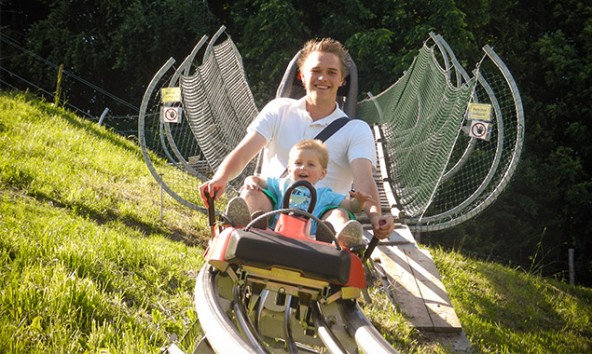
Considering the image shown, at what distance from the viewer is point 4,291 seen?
197 centimetres

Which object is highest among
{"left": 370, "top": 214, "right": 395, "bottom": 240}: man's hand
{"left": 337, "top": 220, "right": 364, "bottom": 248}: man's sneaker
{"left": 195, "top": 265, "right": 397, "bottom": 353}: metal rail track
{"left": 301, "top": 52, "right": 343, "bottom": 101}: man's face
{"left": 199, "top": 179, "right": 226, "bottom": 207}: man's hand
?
{"left": 301, "top": 52, "right": 343, "bottom": 101}: man's face

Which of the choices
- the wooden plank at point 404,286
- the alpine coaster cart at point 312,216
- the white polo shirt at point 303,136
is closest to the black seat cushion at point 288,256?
the alpine coaster cart at point 312,216

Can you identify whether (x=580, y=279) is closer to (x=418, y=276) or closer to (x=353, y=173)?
(x=418, y=276)

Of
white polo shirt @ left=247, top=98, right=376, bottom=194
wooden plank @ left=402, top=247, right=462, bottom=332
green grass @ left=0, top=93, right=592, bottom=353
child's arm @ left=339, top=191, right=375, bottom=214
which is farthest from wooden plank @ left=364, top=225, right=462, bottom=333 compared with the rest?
child's arm @ left=339, top=191, right=375, bottom=214

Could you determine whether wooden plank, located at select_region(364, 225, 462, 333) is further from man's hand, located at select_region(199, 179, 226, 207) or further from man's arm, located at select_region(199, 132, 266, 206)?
man's hand, located at select_region(199, 179, 226, 207)

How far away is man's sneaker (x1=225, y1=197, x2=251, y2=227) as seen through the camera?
167 centimetres

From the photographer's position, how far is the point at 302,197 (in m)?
1.85

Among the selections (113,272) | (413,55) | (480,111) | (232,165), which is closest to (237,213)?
(232,165)

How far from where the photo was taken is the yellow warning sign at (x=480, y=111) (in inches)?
132

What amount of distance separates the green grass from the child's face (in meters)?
0.60

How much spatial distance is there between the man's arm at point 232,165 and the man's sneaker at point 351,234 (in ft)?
1.45

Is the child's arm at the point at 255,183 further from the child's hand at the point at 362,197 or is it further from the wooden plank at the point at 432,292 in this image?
the wooden plank at the point at 432,292

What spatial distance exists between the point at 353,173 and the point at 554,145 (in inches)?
421

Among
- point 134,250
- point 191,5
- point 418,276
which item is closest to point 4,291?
point 134,250
